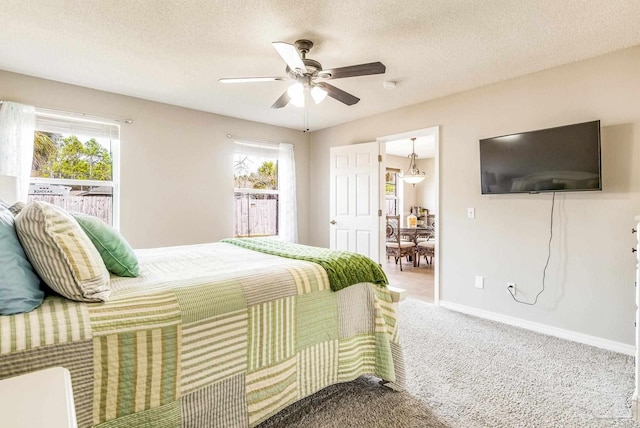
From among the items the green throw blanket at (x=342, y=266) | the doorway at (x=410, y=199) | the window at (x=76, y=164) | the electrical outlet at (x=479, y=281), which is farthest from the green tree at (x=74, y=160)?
the electrical outlet at (x=479, y=281)

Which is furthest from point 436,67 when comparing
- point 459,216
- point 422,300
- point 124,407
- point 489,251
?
point 124,407

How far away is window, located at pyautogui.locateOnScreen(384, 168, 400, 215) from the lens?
8086 millimetres

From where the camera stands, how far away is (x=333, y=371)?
1.73m

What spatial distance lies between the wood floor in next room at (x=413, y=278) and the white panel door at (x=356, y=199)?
1.44 ft

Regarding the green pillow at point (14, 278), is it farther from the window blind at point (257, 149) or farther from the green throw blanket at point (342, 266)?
the window blind at point (257, 149)

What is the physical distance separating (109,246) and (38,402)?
1.04 meters

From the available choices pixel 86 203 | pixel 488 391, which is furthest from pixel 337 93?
pixel 86 203

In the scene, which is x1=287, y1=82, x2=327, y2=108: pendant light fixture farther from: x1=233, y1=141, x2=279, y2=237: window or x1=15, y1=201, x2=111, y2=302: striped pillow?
x1=233, y1=141, x2=279, y2=237: window

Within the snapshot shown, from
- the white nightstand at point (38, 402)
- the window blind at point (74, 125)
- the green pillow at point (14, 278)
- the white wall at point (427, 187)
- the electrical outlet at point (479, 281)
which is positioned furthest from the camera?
the white wall at point (427, 187)

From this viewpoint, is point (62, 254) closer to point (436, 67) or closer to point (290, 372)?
point (290, 372)

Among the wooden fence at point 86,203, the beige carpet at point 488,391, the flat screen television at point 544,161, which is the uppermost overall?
the flat screen television at point 544,161

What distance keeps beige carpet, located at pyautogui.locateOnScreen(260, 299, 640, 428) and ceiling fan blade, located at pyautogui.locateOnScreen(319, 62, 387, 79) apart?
81.1 inches

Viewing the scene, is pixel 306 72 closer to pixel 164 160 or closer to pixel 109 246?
pixel 109 246

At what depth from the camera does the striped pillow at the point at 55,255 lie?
3.67 ft
